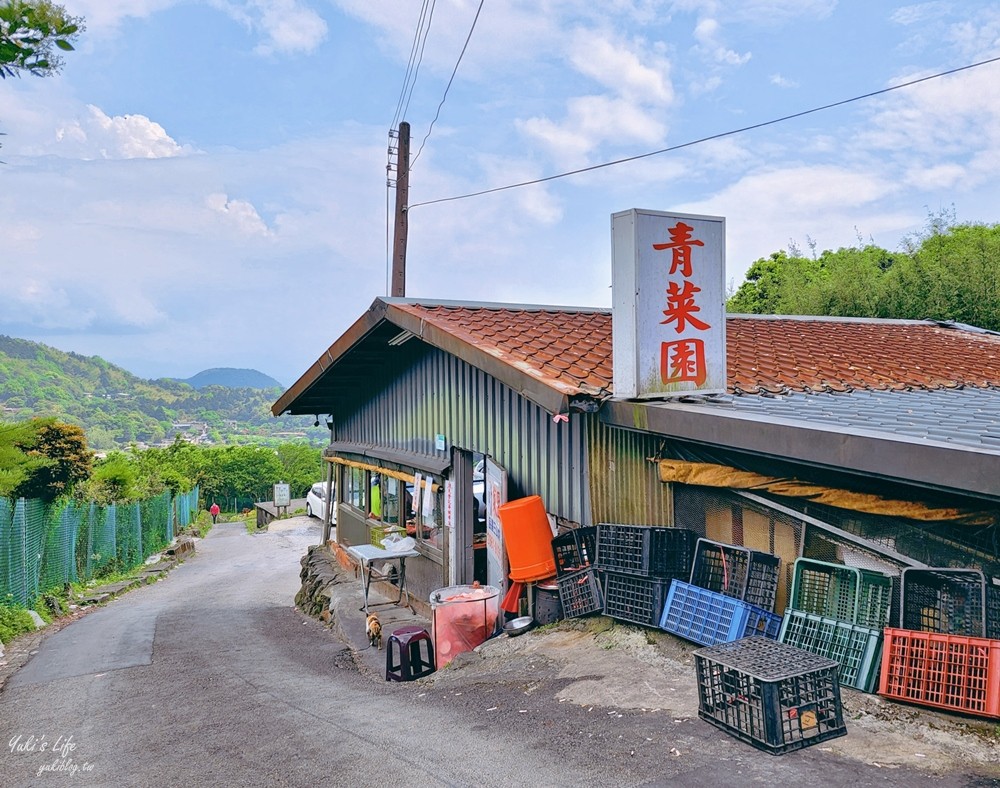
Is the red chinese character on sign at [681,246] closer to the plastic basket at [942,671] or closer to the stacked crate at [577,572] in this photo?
the stacked crate at [577,572]

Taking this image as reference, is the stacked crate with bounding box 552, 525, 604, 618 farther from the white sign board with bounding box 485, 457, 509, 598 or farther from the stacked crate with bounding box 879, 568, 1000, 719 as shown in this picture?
the stacked crate with bounding box 879, 568, 1000, 719

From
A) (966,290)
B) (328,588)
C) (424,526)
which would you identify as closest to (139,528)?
(328,588)

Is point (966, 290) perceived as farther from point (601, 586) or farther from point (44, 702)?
point (44, 702)

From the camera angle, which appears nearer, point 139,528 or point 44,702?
point 44,702

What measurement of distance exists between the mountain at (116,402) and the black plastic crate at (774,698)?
7939cm

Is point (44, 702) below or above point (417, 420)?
below

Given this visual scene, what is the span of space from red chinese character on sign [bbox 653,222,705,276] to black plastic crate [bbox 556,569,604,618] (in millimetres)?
2825

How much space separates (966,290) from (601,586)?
49.2 feet

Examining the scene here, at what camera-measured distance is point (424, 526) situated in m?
10.1

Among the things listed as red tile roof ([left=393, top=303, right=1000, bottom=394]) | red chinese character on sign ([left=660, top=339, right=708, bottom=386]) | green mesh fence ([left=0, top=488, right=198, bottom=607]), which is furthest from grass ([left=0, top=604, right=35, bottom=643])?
red chinese character on sign ([left=660, top=339, right=708, bottom=386])

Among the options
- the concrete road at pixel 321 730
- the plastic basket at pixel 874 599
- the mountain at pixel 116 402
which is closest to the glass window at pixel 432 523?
the concrete road at pixel 321 730

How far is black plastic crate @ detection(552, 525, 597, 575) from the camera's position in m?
6.58

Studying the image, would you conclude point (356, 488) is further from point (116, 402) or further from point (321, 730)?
point (116, 402)

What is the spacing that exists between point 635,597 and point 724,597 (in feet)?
2.84
